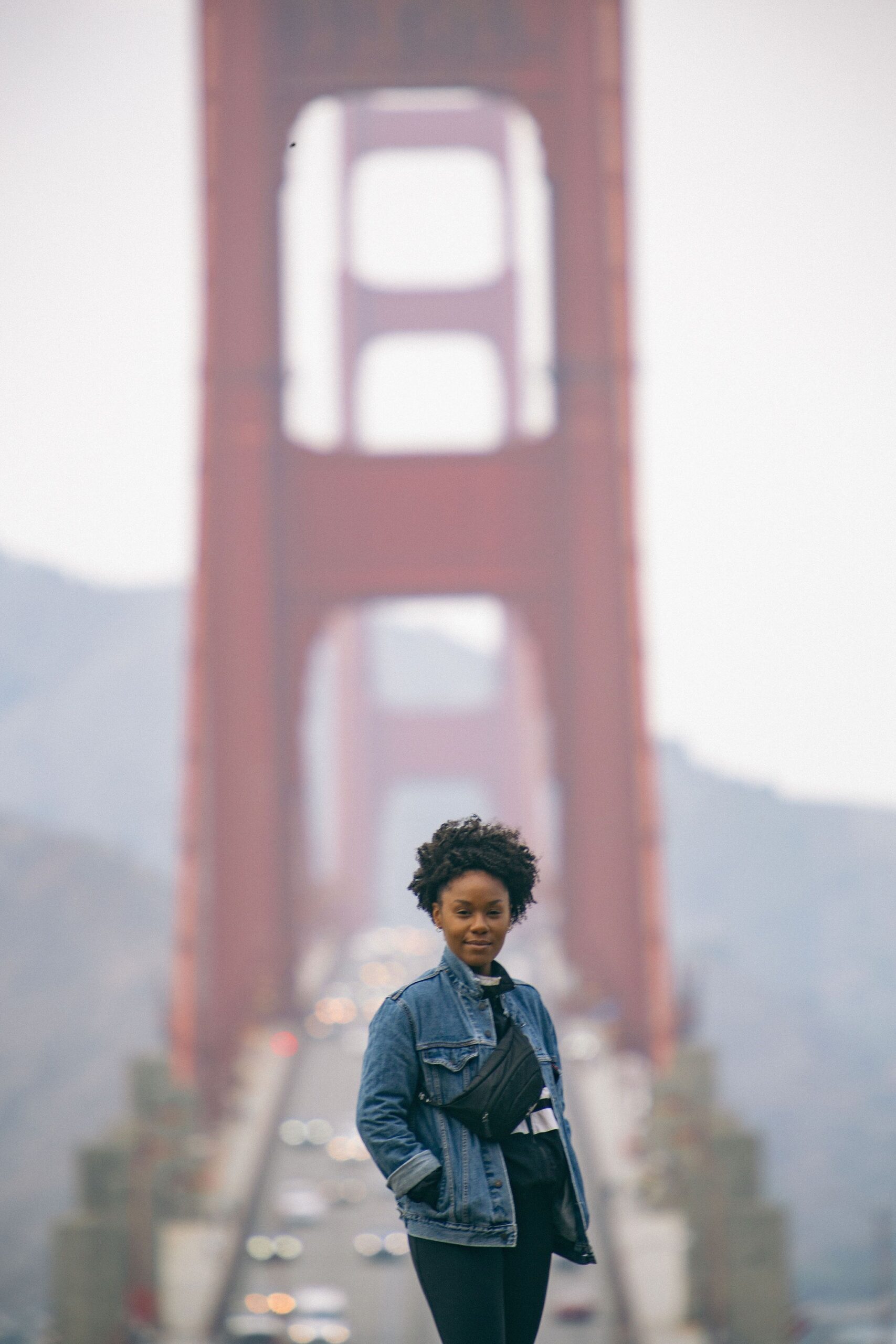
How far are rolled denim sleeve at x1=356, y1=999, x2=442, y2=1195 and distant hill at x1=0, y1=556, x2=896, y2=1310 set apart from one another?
79.0 ft

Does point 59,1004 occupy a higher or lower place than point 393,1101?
lower

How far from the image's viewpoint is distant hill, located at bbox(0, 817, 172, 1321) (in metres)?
53.1

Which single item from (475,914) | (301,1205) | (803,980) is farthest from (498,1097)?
(803,980)

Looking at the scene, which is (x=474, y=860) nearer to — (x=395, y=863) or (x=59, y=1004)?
(x=59, y=1004)

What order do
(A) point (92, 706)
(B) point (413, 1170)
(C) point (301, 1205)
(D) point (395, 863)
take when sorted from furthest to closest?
(A) point (92, 706) < (D) point (395, 863) < (C) point (301, 1205) < (B) point (413, 1170)

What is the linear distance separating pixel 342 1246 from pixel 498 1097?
1315cm

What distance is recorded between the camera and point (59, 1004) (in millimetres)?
67625

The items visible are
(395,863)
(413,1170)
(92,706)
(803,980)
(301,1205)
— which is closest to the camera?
(413,1170)

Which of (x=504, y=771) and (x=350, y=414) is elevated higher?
(x=350, y=414)

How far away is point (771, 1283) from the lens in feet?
42.4

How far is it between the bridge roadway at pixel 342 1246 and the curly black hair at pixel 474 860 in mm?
10559

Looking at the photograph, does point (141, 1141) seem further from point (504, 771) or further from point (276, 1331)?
point (504, 771)

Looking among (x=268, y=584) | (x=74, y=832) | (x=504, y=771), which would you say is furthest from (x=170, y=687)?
Answer: (x=268, y=584)

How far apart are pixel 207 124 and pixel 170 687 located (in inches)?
4223
